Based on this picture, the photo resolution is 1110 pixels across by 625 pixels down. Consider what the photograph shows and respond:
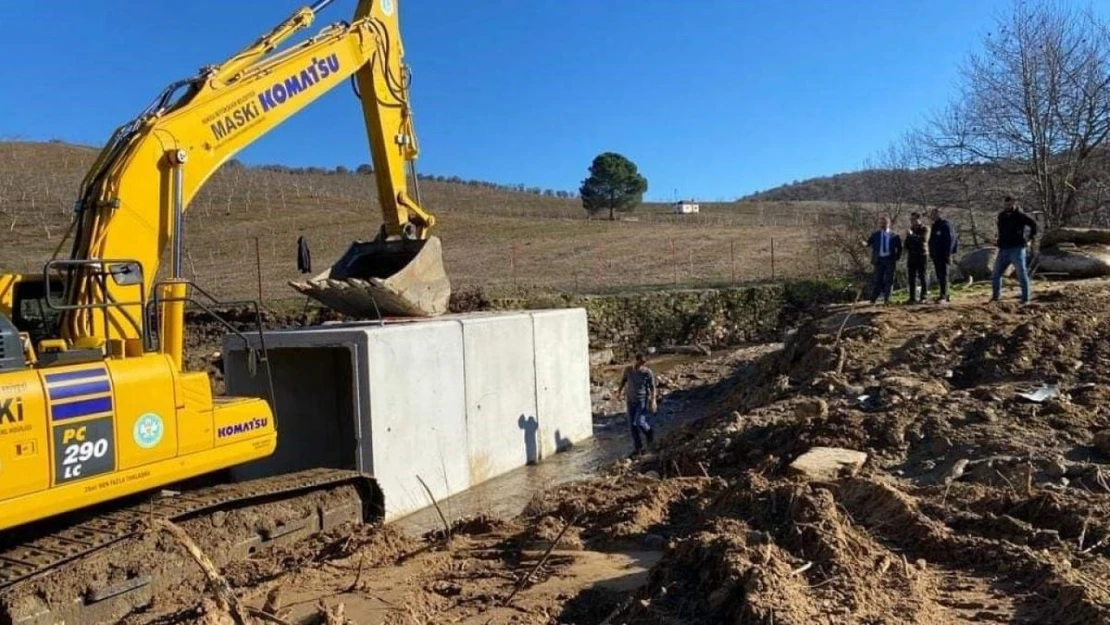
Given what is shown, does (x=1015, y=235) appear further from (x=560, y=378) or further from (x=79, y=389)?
(x=79, y=389)

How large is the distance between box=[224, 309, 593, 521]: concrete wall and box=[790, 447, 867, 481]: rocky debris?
377cm

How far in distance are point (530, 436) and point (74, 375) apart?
7.73 m

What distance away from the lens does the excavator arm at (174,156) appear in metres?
7.22

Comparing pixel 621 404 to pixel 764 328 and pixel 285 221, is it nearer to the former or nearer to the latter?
pixel 764 328

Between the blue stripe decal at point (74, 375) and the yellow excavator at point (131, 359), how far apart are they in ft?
0.05

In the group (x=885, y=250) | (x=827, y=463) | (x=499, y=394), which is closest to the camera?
(x=827, y=463)

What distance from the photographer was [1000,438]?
8578 mm

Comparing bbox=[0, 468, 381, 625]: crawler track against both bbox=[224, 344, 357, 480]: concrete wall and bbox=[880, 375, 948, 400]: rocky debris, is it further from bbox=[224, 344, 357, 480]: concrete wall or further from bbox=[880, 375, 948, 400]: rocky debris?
bbox=[880, 375, 948, 400]: rocky debris

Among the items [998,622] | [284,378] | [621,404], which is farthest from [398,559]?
[621,404]

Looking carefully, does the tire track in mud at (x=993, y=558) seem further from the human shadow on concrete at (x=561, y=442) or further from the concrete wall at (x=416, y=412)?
the human shadow on concrete at (x=561, y=442)

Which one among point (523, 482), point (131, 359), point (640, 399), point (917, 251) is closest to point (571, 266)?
point (917, 251)

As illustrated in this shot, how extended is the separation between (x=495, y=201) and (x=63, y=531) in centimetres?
6930

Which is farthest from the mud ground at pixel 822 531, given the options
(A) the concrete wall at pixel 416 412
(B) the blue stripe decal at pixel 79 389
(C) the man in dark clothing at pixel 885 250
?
(C) the man in dark clothing at pixel 885 250

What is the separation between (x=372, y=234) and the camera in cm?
4366
